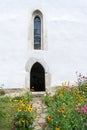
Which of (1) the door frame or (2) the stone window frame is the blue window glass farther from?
(1) the door frame

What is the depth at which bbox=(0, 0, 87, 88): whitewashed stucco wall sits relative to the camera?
1052cm

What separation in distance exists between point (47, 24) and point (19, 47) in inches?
47.8

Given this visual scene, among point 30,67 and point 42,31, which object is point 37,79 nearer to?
point 30,67

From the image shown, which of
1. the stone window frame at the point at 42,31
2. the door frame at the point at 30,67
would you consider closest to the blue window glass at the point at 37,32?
the stone window frame at the point at 42,31

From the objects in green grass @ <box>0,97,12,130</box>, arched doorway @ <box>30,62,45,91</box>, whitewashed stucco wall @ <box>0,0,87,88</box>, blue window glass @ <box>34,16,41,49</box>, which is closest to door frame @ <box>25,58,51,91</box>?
whitewashed stucco wall @ <box>0,0,87,88</box>

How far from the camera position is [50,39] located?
10.9m

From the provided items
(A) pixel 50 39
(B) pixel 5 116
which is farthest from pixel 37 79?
(B) pixel 5 116

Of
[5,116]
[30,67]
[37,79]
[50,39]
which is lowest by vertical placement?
[5,116]

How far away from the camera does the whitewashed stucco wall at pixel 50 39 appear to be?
34.5 feet

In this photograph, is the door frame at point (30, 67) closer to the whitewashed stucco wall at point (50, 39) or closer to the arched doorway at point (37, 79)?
the whitewashed stucco wall at point (50, 39)

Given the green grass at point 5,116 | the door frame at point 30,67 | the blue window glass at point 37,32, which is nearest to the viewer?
the green grass at point 5,116

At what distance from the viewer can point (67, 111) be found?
6918 mm

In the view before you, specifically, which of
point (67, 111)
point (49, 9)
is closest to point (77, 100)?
point (67, 111)

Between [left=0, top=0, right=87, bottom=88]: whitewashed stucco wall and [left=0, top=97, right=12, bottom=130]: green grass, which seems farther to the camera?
[left=0, top=0, right=87, bottom=88]: whitewashed stucco wall
